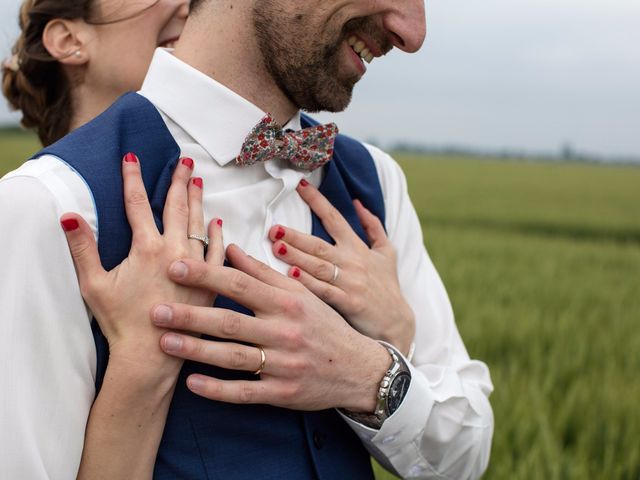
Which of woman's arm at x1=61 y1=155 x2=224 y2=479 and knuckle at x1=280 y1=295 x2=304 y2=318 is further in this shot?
knuckle at x1=280 y1=295 x2=304 y2=318

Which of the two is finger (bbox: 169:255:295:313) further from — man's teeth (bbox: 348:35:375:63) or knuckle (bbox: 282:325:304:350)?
man's teeth (bbox: 348:35:375:63)

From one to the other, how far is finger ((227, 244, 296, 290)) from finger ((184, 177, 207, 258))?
0.20 feet

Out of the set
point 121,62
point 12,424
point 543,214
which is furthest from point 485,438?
point 543,214

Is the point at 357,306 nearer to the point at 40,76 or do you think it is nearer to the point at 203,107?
the point at 203,107

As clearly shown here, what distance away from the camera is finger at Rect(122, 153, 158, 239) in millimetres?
1008

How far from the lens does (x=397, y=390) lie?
4.06 ft

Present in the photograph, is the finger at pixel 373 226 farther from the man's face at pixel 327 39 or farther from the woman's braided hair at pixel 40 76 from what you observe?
the woman's braided hair at pixel 40 76

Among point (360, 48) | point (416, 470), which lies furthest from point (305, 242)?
point (416, 470)

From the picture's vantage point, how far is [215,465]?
1.09 metres

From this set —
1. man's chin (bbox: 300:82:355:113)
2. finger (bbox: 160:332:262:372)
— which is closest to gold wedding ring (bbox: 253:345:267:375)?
finger (bbox: 160:332:262:372)

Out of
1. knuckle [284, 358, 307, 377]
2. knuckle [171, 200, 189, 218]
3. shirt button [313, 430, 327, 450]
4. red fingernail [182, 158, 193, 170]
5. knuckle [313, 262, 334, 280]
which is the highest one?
red fingernail [182, 158, 193, 170]

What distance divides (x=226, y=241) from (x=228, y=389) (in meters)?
0.25

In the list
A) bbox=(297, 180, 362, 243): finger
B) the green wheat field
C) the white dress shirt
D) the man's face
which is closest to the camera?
the white dress shirt

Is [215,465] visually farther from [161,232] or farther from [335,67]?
[335,67]
